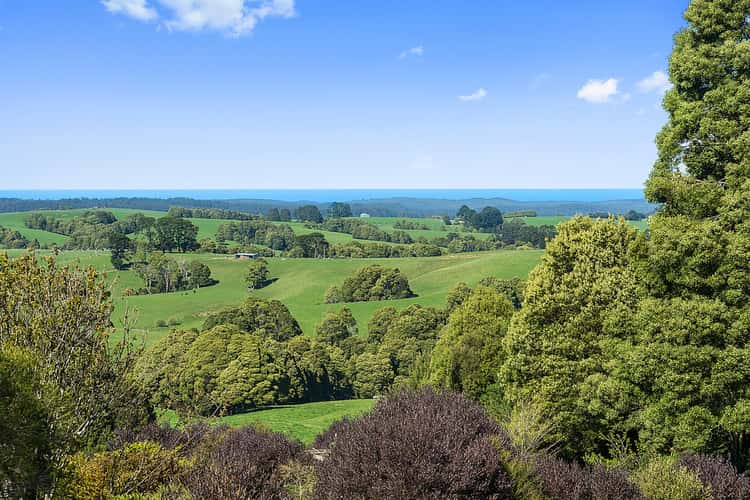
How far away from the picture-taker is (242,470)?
420 inches

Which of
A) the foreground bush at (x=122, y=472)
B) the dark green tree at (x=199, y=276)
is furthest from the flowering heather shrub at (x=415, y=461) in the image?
the dark green tree at (x=199, y=276)

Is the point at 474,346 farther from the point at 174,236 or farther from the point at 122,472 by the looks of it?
the point at 174,236

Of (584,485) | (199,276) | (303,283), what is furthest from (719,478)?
(199,276)

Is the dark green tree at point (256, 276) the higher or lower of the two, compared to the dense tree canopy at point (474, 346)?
lower

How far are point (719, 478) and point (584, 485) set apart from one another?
10.7 ft

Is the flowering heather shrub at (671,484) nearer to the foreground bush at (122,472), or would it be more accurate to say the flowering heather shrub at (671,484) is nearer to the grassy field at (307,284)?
the foreground bush at (122,472)

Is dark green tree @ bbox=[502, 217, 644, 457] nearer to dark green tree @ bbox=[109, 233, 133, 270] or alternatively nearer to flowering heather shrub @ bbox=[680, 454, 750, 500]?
flowering heather shrub @ bbox=[680, 454, 750, 500]

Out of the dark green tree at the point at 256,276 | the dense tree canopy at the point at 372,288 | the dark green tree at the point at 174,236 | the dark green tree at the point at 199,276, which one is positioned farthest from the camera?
the dark green tree at the point at 174,236

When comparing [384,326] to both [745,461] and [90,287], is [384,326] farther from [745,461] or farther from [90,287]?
[90,287]

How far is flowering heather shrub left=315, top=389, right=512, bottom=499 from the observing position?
9344mm

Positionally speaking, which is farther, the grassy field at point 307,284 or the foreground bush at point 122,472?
the grassy field at point 307,284

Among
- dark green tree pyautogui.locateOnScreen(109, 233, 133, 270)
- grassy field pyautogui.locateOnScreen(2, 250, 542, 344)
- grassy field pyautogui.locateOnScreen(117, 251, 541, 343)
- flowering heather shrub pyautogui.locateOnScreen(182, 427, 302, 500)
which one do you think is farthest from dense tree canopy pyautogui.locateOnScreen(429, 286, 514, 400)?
dark green tree pyautogui.locateOnScreen(109, 233, 133, 270)

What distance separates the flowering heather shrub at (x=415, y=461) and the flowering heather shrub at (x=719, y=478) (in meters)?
5.66

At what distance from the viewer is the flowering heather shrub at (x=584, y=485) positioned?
39.4 ft
